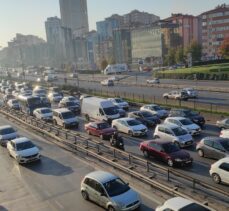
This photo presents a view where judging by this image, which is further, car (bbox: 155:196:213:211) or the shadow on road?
the shadow on road

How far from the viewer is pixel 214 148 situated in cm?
2097

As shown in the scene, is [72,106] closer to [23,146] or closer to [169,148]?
[23,146]

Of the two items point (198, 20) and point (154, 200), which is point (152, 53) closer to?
point (198, 20)

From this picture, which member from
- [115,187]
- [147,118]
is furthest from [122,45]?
[115,187]

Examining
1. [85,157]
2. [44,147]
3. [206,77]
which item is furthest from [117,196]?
[206,77]

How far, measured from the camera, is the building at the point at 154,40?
161 metres

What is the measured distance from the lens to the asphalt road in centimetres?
1669

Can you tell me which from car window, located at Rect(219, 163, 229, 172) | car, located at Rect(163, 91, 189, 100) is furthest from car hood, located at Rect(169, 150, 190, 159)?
car, located at Rect(163, 91, 189, 100)

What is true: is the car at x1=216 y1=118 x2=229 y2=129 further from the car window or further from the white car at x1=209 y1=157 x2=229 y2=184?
the car window

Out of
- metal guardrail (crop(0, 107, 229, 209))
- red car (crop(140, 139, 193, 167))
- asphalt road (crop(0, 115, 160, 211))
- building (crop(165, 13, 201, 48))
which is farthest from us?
building (crop(165, 13, 201, 48))

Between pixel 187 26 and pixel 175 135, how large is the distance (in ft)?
487

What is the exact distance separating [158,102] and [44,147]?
2054 cm

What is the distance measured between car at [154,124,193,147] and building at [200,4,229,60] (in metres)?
124

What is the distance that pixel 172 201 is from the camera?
44.3ft
